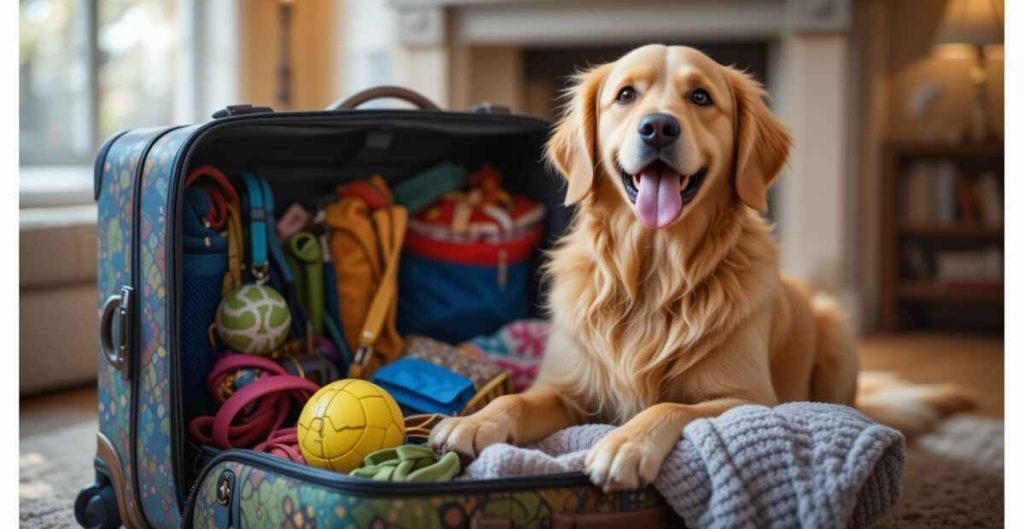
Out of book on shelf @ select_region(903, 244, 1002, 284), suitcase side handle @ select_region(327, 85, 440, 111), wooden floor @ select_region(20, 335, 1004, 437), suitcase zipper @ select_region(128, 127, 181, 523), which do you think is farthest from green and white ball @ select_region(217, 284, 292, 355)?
book on shelf @ select_region(903, 244, 1002, 284)

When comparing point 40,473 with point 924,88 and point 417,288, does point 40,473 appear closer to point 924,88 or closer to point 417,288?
point 417,288

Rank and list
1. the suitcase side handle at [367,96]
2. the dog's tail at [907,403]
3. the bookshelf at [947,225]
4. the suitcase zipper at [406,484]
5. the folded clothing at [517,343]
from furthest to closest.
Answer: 1. the bookshelf at [947,225]
2. the dog's tail at [907,403]
3. the folded clothing at [517,343]
4. the suitcase side handle at [367,96]
5. the suitcase zipper at [406,484]

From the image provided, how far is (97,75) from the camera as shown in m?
4.21

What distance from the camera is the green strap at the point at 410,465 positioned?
1.31m

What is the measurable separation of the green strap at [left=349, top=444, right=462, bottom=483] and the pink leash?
0.20 metres

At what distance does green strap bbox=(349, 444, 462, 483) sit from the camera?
4.30 ft

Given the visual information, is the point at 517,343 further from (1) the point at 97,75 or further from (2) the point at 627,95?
(1) the point at 97,75

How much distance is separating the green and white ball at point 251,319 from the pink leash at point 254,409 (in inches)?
1.3

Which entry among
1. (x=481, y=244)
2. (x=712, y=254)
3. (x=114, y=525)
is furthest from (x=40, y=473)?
(x=712, y=254)

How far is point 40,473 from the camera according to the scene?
6.88 feet

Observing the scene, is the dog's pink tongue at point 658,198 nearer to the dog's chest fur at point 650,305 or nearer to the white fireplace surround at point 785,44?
the dog's chest fur at point 650,305

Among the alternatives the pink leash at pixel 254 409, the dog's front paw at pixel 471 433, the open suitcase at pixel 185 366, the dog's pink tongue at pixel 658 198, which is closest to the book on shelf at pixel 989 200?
the open suitcase at pixel 185 366

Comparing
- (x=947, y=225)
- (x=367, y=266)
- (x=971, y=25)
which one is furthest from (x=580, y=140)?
(x=947, y=225)

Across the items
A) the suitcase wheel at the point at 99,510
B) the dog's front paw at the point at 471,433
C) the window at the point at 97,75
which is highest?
the window at the point at 97,75
